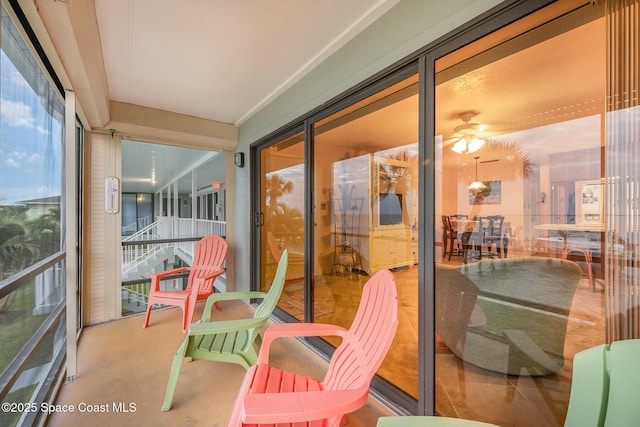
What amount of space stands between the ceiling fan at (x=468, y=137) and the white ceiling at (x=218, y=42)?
880 millimetres

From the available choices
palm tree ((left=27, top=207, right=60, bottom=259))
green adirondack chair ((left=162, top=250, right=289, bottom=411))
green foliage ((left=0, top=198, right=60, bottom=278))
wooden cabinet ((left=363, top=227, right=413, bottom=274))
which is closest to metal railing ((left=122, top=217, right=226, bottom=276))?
palm tree ((left=27, top=207, right=60, bottom=259))

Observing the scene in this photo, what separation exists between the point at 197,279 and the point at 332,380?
2.14m

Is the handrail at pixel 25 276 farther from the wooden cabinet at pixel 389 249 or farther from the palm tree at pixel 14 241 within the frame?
the wooden cabinet at pixel 389 249

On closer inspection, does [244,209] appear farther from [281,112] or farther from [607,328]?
[607,328]

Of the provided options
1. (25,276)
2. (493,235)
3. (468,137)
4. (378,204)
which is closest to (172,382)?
(25,276)

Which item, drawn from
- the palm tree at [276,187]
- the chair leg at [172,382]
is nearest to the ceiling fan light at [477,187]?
the palm tree at [276,187]

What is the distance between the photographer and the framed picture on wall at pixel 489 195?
4.87 feet

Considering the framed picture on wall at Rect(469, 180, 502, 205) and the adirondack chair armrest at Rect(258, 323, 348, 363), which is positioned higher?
the framed picture on wall at Rect(469, 180, 502, 205)

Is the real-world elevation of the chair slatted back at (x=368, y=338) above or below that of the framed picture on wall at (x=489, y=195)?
below

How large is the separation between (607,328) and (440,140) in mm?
1117

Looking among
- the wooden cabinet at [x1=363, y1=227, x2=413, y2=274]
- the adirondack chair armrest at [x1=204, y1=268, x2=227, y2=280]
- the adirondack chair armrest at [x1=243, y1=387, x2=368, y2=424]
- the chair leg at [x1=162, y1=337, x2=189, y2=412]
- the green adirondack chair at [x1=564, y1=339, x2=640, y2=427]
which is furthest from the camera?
the adirondack chair armrest at [x1=204, y1=268, x2=227, y2=280]

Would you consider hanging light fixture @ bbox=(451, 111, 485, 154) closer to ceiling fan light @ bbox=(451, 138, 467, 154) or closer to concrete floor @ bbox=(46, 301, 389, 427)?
ceiling fan light @ bbox=(451, 138, 467, 154)

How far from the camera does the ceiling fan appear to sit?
164 centimetres

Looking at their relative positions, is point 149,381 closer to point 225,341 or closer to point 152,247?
point 225,341
